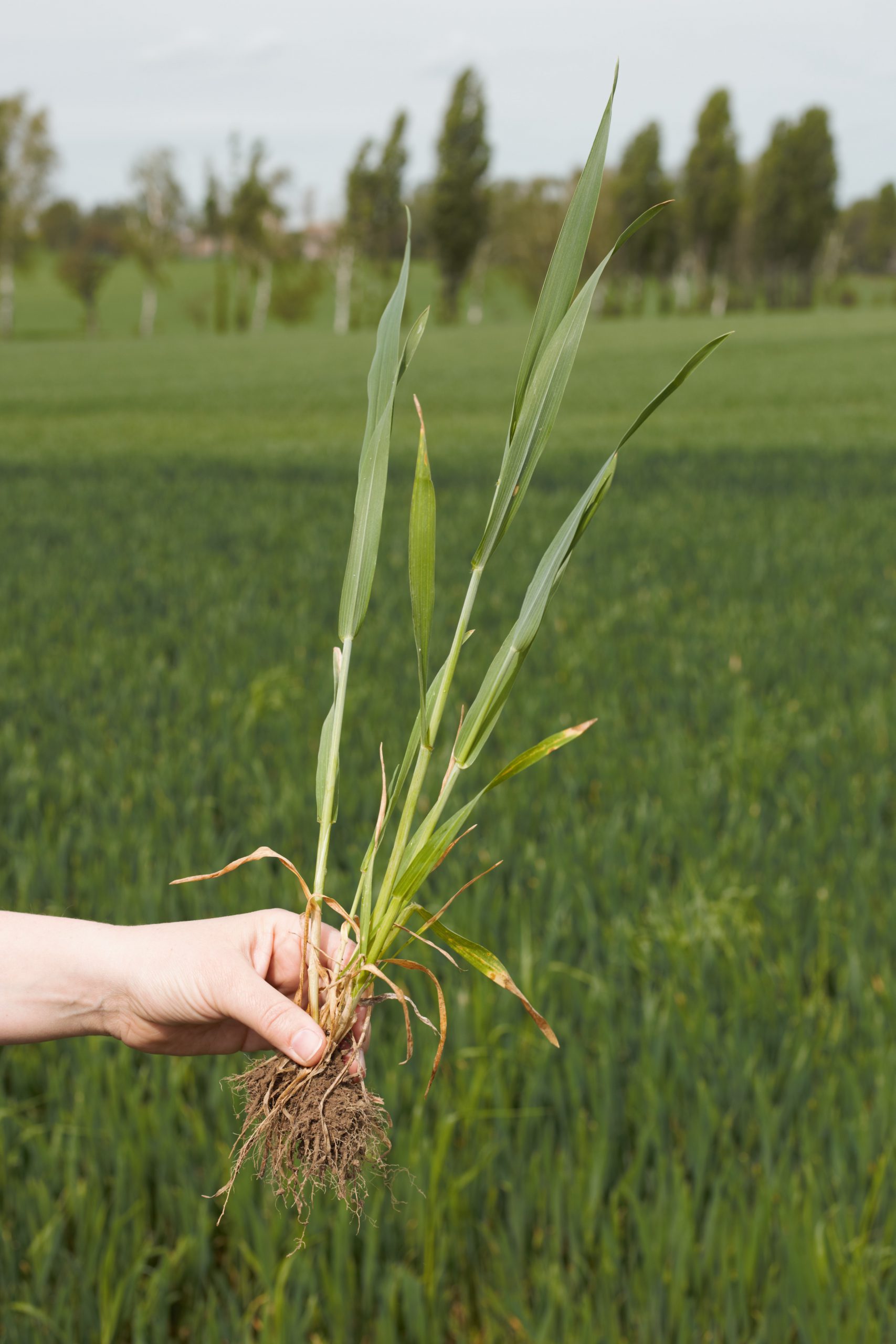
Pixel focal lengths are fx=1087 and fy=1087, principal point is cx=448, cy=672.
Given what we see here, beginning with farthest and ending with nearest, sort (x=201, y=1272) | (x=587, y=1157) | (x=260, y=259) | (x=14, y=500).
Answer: (x=260, y=259) → (x=14, y=500) → (x=587, y=1157) → (x=201, y=1272)

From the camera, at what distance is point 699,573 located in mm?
7004

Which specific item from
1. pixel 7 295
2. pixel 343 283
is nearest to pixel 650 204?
pixel 343 283

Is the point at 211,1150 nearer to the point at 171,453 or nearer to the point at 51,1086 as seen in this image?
the point at 51,1086

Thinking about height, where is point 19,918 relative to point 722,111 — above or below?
below

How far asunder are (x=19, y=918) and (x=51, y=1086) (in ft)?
4.18

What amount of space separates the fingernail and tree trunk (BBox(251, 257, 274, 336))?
63545mm

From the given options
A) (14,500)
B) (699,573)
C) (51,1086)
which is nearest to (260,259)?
(14,500)

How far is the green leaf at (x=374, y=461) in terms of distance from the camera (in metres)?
0.69

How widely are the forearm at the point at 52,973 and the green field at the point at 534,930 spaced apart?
789mm

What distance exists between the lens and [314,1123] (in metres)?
0.91

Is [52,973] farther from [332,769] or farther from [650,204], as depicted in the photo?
[650,204]

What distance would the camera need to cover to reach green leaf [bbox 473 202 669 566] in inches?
25.4

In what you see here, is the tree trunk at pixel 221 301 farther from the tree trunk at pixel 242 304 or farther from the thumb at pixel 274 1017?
the thumb at pixel 274 1017

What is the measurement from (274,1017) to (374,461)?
0.46 meters
